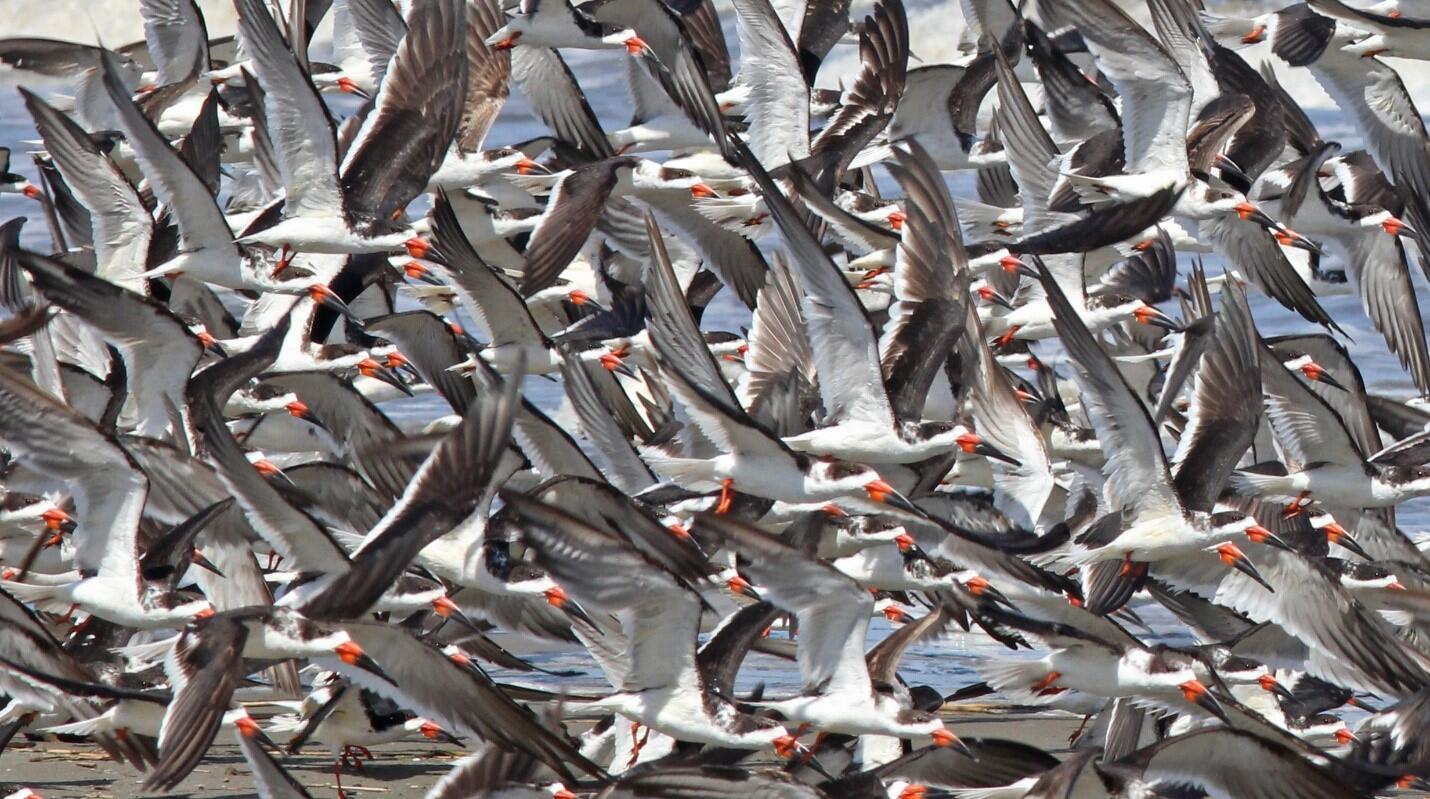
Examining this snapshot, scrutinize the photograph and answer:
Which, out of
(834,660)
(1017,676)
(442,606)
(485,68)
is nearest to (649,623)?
(834,660)

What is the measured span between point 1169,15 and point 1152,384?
200 cm

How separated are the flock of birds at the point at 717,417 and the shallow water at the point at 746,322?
0.87 metres

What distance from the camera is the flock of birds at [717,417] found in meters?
7.88

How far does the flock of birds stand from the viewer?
788cm

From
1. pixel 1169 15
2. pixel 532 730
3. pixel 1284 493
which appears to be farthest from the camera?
pixel 1169 15

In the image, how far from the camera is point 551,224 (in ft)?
36.3

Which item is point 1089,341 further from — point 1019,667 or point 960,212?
point 960,212

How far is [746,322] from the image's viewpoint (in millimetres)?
19812

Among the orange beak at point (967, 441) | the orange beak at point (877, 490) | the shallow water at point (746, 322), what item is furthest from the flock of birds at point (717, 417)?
the shallow water at point (746, 322)

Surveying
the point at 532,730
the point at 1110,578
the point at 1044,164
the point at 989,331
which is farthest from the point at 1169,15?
the point at 532,730

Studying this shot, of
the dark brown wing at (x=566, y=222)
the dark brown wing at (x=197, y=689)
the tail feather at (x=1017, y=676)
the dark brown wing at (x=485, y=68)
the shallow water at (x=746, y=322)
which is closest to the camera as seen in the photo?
the dark brown wing at (x=197, y=689)

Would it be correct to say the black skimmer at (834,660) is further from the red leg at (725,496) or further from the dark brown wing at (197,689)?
the dark brown wing at (197,689)

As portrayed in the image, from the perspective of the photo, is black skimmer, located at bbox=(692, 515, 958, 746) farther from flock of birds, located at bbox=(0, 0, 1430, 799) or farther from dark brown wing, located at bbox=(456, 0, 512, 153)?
dark brown wing, located at bbox=(456, 0, 512, 153)

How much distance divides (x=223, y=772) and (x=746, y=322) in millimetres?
10982
